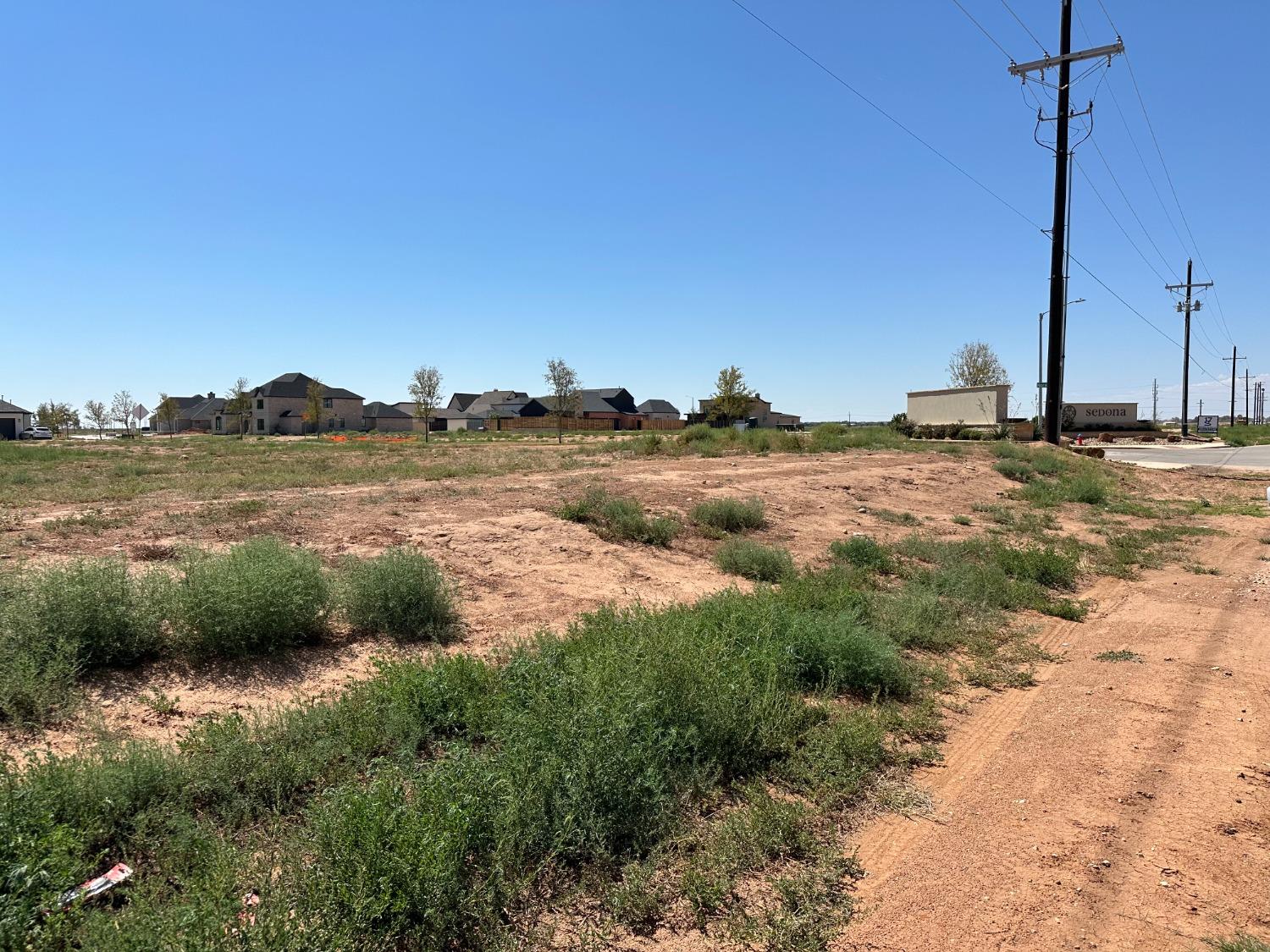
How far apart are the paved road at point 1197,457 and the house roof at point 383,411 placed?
88105mm

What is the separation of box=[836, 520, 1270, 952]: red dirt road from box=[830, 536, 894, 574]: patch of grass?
426 centimetres

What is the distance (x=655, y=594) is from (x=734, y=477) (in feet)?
35.9

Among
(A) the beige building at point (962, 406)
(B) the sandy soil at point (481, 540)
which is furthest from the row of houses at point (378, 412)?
(B) the sandy soil at point (481, 540)

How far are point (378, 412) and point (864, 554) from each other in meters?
104

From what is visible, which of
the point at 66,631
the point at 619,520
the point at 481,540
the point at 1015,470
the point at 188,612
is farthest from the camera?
the point at 1015,470

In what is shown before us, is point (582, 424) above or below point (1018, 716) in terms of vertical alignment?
above

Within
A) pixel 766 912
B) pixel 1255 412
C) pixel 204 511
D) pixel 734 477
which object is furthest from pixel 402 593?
pixel 1255 412

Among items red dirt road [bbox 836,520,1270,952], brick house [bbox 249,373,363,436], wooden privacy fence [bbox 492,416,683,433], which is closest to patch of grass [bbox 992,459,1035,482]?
red dirt road [bbox 836,520,1270,952]

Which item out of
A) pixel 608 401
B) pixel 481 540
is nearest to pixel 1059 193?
pixel 481 540

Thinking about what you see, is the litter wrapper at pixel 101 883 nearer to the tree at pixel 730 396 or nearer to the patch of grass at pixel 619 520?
the patch of grass at pixel 619 520

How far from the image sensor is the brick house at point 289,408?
308ft

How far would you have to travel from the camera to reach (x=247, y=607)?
6.62m

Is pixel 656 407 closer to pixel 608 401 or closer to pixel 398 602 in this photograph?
pixel 608 401

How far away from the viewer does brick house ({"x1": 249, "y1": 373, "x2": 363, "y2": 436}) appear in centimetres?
9375
